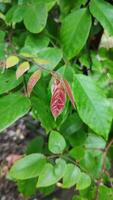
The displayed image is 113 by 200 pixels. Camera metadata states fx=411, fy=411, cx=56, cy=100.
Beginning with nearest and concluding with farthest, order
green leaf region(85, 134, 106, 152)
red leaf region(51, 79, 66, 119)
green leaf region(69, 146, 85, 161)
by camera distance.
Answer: red leaf region(51, 79, 66, 119) → green leaf region(69, 146, 85, 161) → green leaf region(85, 134, 106, 152)

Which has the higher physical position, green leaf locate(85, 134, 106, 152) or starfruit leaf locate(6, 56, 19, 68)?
starfruit leaf locate(6, 56, 19, 68)

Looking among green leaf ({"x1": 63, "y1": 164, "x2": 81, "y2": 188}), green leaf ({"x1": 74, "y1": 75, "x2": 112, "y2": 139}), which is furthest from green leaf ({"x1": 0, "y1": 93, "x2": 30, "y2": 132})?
green leaf ({"x1": 63, "y1": 164, "x2": 81, "y2": 188})

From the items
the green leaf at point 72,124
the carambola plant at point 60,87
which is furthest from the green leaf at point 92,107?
the green leaf at point 72,124

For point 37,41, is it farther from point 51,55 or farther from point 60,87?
point 60,87

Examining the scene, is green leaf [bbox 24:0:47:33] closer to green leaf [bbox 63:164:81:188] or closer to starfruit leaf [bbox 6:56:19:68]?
starfruit leaf [bbox 6:56:19:68]

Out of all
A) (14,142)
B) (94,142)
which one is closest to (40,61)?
(94,142)

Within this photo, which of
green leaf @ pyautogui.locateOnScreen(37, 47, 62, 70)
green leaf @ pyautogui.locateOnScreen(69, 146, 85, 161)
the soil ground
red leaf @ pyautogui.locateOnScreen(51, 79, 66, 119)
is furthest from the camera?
the soil ground

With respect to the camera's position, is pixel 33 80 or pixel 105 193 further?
pixel 105 193
